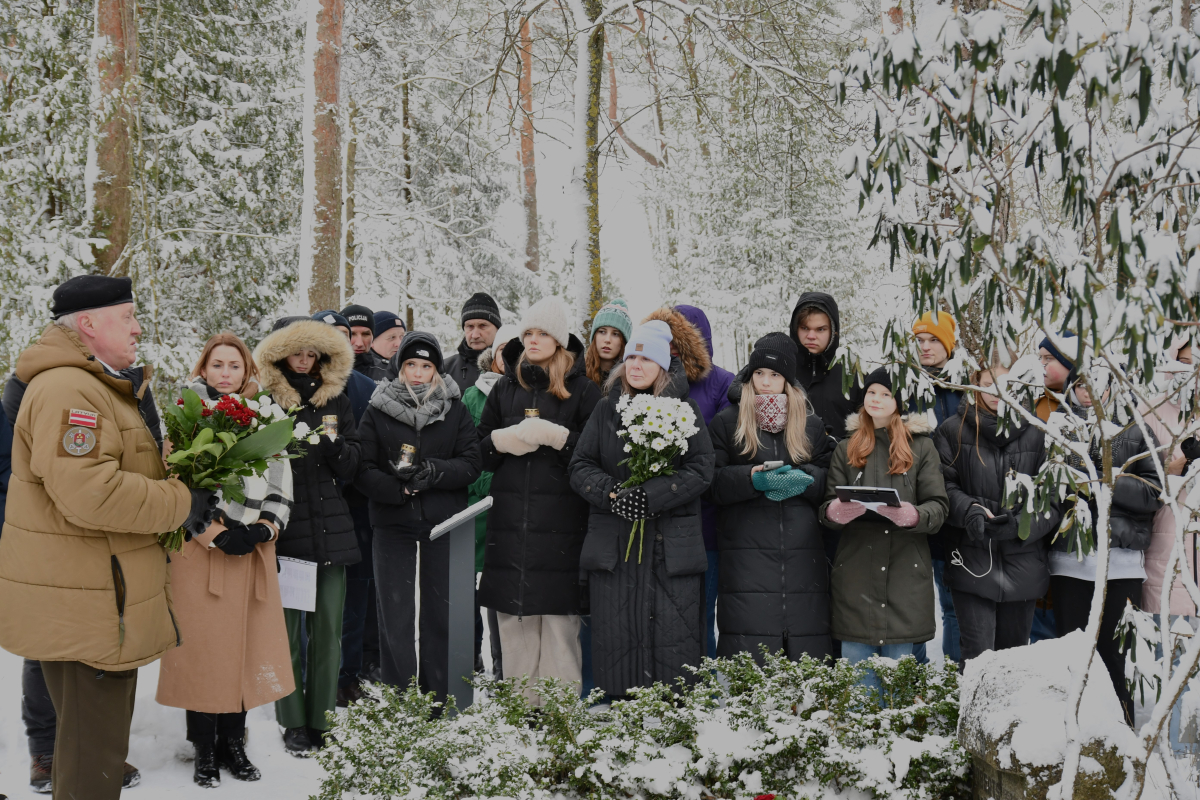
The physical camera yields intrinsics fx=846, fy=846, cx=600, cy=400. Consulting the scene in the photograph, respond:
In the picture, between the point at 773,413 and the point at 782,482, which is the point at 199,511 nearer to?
the point at 782,482

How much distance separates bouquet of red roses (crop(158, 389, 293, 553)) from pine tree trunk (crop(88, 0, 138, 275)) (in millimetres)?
5067

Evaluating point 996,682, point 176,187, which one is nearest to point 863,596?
point 996,682

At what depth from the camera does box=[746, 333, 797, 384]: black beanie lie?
473 cm

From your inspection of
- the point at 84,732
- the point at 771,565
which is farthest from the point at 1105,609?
the point at 84,732

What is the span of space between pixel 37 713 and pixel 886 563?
427cm

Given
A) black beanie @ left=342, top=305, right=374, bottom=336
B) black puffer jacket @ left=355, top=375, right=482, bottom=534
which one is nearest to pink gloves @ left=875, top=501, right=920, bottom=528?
black puffer jacket @ left=355, top=375, right=482, bottom=534

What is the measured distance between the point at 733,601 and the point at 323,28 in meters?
6.98

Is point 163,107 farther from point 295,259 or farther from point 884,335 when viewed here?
point 884,335

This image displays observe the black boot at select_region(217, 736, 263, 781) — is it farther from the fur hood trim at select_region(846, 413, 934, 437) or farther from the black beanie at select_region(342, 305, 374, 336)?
the fur hood trim at select_region(846, 413, 934, 437)

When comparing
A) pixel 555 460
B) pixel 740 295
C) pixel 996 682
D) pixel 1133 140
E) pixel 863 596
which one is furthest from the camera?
pixel 740 295

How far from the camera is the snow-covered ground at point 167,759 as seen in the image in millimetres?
4012

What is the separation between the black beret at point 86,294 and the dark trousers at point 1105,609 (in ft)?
16.1

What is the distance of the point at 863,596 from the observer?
4.54 m

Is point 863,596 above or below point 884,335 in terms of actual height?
below
